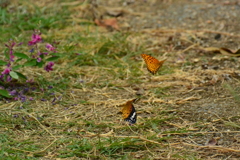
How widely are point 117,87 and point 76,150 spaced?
103 cm

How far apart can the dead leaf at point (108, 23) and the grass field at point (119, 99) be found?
62 mm

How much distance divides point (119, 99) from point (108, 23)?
181cm

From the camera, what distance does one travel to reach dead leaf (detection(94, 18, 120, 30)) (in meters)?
4.48

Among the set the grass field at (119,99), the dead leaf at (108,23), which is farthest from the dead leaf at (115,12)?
the grass field at (119,99)

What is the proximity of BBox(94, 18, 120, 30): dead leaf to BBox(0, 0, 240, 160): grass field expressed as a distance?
0.06 m

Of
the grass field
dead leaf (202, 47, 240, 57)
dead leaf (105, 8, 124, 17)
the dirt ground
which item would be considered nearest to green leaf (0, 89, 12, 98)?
the grass field

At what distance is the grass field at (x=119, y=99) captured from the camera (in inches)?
86.3

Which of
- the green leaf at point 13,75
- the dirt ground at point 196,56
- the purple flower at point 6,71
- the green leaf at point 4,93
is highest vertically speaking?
the purple flower at point 6,71

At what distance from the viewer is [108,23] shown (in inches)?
179

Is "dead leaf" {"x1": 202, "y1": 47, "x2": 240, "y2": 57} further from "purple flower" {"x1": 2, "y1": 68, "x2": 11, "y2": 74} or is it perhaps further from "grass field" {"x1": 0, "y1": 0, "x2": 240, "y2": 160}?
"purple flower" {"x1": 2, "y1": 68, "x2": 11, "y2": 74}

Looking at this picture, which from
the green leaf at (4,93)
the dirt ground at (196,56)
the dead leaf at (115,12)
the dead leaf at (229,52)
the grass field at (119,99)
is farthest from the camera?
the dead leaf at (115,12)

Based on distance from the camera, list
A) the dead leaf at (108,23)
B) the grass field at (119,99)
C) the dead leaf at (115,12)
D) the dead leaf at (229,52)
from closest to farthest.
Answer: the grass field at (119,99) → the dead leaf at (229,52) → the dead leaf at (108,23) → the dead leaf at (115,12)

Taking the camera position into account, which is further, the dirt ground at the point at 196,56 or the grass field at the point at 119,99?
the dirt ground at the point at 196,56

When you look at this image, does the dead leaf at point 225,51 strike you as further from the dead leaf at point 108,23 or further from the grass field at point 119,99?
the dead leaf at point 108,23
